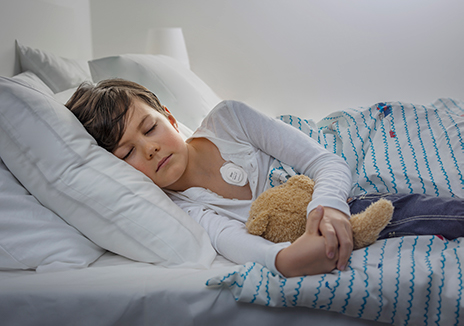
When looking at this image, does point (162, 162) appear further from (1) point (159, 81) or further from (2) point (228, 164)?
(1) point (159, 81)

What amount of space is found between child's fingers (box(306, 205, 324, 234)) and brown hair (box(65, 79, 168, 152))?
18.7 inches

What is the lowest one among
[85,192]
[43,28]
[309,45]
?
[85,192]

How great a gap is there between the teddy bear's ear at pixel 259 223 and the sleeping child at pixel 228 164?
0.01 metres

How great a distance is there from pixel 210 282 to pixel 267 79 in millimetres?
1902

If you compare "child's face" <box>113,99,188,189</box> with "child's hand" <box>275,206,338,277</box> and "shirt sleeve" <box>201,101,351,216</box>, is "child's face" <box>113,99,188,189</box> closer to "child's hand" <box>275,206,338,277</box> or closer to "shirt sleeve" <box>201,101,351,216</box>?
"shirt sleeve" <box>201,101,351,216</box>

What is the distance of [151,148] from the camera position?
2.53 feet

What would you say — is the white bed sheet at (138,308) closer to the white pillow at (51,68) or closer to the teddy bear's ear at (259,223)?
the teddy bear's ear at (259,223)

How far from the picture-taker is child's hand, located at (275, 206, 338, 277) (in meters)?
0.55

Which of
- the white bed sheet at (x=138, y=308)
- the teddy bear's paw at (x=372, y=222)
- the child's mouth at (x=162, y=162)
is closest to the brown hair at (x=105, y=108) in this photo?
the child's mouth at (x=162, y=162)

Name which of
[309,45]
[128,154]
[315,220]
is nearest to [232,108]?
[128,154]

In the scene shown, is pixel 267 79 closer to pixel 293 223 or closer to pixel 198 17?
pixel 198 17

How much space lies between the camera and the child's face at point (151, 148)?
0.78 meters

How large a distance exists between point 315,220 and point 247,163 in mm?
289

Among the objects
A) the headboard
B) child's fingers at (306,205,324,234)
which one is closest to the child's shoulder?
child's fingers at (306,205,324,234)
